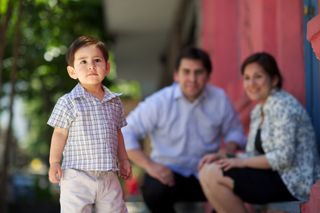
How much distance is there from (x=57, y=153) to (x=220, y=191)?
139 centimetres

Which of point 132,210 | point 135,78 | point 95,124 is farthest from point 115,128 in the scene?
point 135,78

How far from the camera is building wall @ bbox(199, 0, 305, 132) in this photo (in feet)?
16.4

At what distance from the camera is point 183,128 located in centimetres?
544

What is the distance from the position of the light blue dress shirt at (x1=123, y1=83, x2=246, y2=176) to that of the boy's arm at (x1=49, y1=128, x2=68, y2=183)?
2029 mm

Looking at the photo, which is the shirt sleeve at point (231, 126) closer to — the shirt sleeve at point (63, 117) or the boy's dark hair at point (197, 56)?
the boy's dark hair at point (197, 56)

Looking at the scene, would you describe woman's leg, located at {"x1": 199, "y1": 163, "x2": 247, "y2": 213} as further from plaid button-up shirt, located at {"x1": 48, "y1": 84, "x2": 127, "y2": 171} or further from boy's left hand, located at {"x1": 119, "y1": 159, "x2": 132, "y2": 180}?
plaid button-up shirt, located at {"x1": 48, "y1": 84, "x2": 127, "y2": 171}

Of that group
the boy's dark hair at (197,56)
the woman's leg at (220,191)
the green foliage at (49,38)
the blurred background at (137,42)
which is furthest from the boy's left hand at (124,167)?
the green foliage at (49,38)

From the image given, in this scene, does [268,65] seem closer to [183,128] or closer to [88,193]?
[183,128]

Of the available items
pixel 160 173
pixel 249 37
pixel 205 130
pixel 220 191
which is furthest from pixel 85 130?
pixel 249 37

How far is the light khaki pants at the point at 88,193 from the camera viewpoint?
334 cm

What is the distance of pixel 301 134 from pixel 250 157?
0.40 m

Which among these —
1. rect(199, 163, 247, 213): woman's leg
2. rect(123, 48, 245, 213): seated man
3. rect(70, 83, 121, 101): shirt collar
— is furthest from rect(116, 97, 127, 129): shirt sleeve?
rect(123, 48, 245, 213): seated man

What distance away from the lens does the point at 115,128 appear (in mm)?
3490

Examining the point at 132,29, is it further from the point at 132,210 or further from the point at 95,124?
the point at 95,124
